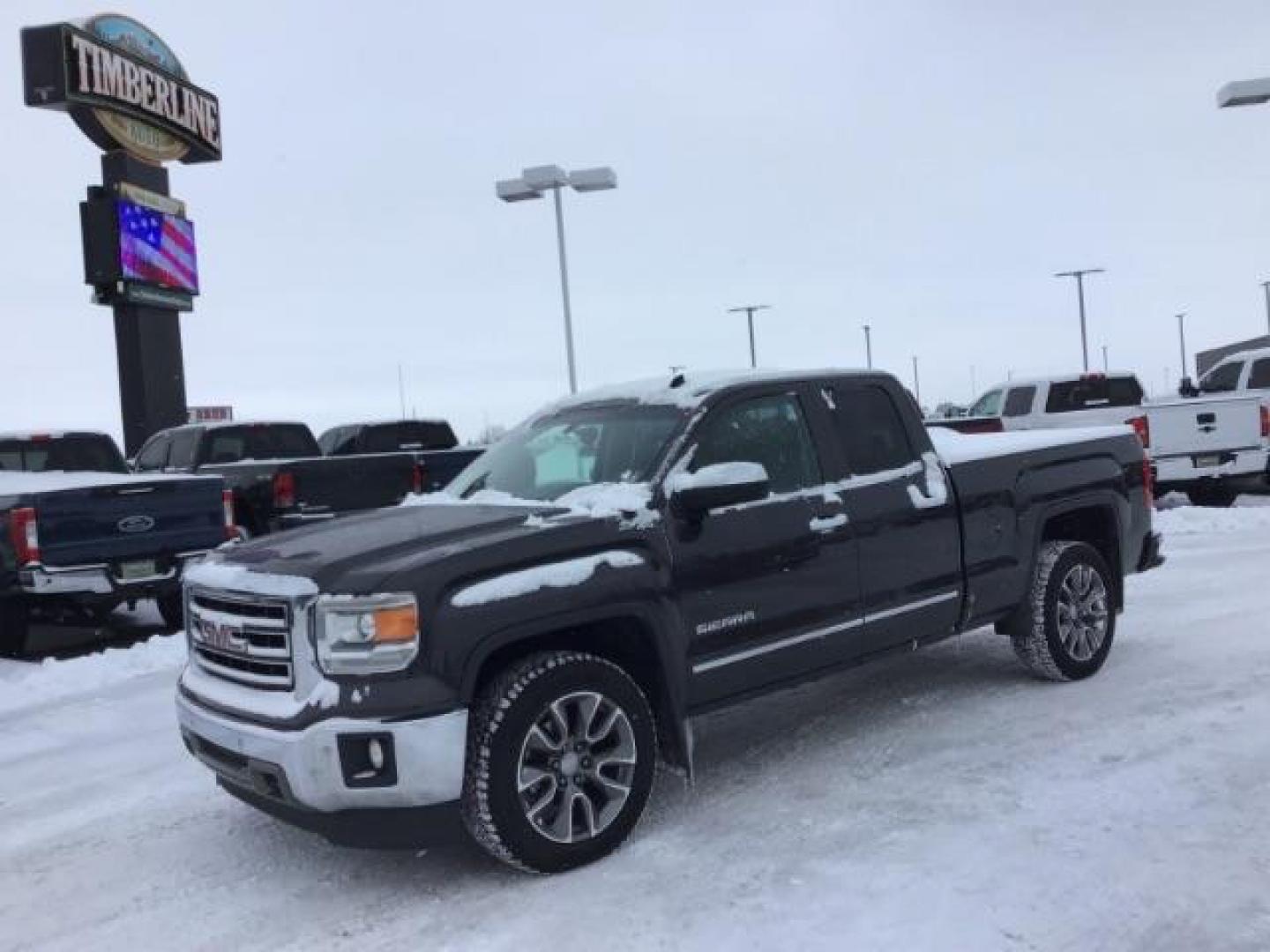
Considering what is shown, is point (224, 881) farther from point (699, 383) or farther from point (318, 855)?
point (699, 383)

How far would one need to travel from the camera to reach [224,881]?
4258mm

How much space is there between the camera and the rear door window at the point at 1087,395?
16.2m

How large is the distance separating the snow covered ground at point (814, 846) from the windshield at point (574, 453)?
4.95 ft

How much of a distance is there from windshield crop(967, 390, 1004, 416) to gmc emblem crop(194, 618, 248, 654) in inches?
593

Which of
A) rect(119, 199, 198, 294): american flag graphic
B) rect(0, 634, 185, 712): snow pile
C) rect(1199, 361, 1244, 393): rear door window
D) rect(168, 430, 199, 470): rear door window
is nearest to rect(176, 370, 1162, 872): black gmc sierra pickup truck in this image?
rect(0, 634, 185, 712): snow pile

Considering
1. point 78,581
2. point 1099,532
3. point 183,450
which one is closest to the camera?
point 1099,532

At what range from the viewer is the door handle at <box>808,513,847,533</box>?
499 centimetres

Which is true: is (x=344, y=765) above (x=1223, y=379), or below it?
below

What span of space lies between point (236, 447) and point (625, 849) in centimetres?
1132

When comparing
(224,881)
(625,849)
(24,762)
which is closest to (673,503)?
(625,849)

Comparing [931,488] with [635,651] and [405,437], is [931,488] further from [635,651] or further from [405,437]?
[405,437]

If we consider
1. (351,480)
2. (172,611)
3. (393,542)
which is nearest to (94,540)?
(172,611)

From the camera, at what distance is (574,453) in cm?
514

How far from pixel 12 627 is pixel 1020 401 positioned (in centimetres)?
1390
